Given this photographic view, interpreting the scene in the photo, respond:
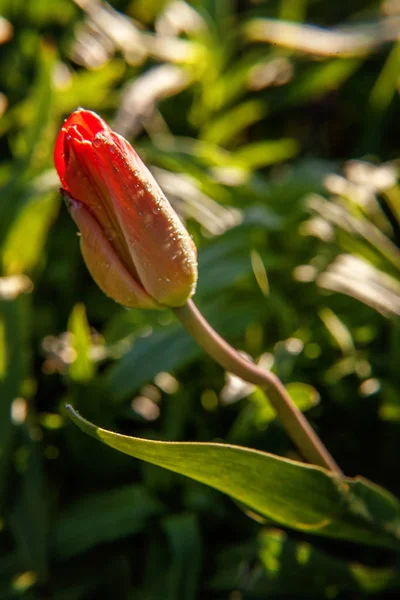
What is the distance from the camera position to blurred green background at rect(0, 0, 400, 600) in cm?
116

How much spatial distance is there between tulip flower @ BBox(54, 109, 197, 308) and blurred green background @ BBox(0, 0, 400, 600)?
0.44m

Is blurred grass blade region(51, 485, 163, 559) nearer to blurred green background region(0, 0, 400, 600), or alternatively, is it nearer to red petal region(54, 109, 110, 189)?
blurred green background region(0, 0, 400, 600)

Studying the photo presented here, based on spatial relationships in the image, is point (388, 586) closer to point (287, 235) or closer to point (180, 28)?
point (287, 235)

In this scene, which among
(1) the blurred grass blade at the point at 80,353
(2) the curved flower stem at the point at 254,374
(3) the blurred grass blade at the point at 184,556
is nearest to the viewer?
(2) the curved flower stem at the point at 254,374

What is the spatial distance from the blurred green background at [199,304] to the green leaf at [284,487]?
0.51ft

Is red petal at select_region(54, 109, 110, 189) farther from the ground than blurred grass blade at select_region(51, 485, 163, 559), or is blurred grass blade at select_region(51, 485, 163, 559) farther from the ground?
red petal at select_region(54, 109, 110, 189)

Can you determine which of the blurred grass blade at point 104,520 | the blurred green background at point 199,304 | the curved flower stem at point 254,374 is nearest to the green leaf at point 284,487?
the curved flower stem at point 254,374

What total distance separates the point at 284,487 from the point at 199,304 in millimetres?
553

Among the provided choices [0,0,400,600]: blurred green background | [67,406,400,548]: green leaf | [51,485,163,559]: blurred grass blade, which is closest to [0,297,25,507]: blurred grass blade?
[0,0,400,600]: blurred green background

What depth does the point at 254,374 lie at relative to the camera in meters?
0.82

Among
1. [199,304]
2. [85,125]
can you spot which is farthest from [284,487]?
[199,304]

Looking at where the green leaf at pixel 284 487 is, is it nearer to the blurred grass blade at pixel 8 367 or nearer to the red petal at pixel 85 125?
the red petal at pixel 85 125

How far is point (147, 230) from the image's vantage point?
0.71 meters

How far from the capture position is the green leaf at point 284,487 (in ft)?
2.48
